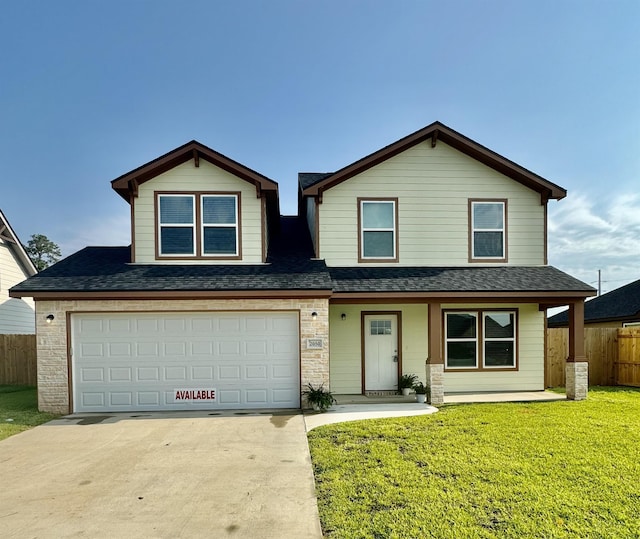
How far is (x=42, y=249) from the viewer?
134ft

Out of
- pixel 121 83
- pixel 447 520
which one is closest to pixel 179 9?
pixel 121 83

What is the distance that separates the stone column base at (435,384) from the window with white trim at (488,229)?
3.73 m

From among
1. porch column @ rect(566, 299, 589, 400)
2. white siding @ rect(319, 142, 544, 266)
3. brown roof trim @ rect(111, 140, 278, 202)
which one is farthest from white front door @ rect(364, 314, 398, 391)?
brown roof trim @ rect(111, 140, 278, 202)

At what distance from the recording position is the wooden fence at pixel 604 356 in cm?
1280

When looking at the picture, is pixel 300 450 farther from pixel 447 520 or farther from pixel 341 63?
pixel 341 63

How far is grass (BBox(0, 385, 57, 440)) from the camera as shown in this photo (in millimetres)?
8070

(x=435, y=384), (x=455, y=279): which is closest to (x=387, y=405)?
(x=435, y=384)

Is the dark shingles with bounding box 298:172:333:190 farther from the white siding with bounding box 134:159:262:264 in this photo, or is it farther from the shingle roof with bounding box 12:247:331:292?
the shingle roof with bounding box 12:247:331:292

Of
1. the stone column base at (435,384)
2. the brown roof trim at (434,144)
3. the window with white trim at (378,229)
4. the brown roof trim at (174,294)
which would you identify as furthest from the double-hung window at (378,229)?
the stone column base at (435,384)

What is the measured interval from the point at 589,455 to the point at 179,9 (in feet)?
51.9

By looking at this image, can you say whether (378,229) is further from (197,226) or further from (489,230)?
(197,226)

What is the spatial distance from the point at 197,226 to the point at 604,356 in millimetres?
14420

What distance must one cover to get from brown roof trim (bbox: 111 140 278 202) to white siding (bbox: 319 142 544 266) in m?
1.97

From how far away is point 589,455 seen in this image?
595 cm
